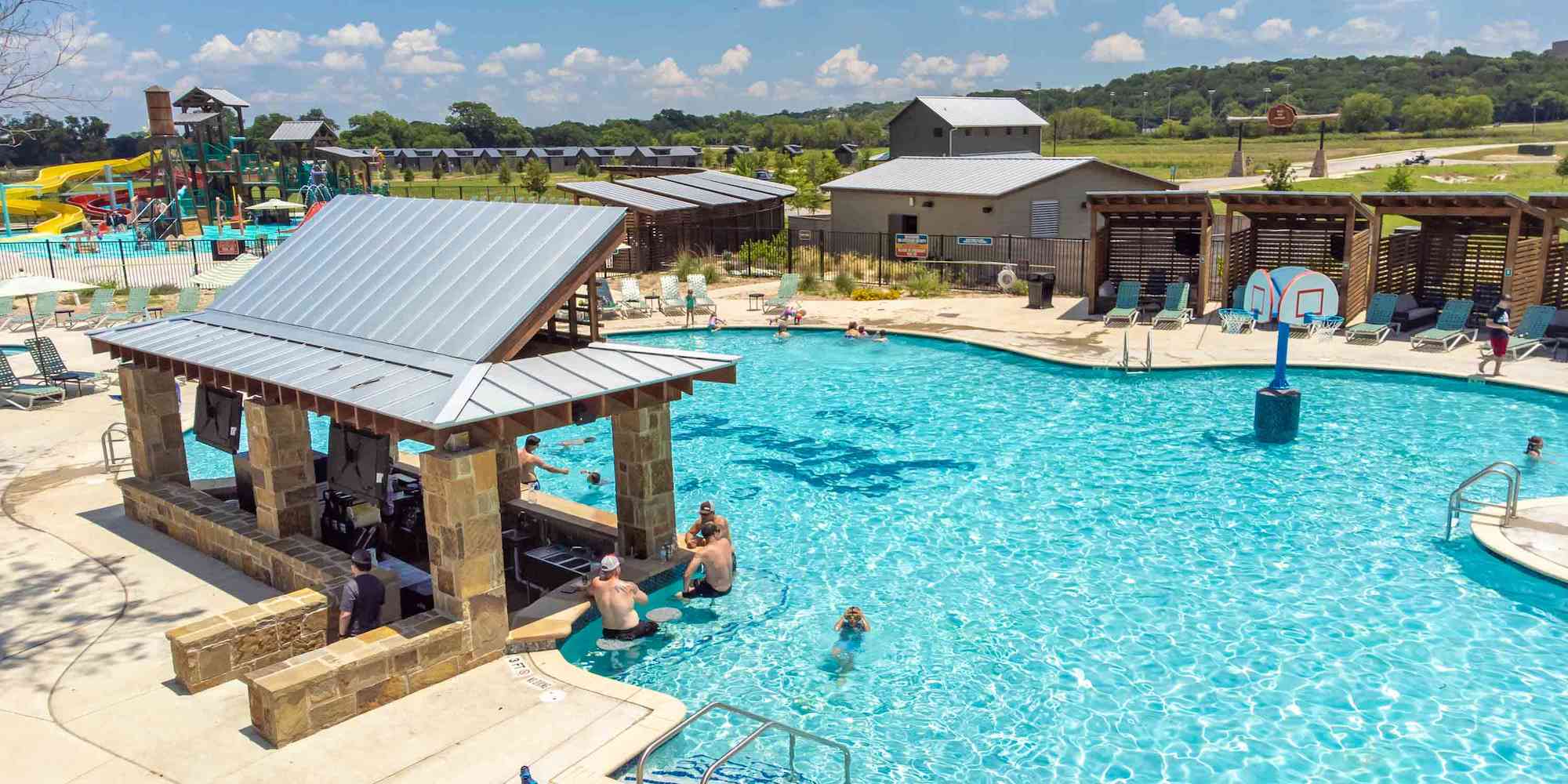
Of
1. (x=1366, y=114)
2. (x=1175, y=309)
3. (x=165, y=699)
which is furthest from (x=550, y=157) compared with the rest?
(x=165, y=699)

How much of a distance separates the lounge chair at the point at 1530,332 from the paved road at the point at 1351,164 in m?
37.2

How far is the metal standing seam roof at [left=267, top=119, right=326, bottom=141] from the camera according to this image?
58.3 m

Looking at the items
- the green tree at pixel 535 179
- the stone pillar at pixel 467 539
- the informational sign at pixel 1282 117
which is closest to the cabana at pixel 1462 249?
Answer: the stone pillar at pixel 467 539

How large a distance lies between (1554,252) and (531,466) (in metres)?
22.0

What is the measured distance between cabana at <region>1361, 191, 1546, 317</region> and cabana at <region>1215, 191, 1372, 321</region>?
490 mm

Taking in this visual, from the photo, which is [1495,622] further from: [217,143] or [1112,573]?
[217,143]

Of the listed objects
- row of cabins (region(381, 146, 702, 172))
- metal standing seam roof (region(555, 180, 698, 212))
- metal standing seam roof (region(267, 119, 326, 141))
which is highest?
row of cabins (region(381, 146, 702, 172))

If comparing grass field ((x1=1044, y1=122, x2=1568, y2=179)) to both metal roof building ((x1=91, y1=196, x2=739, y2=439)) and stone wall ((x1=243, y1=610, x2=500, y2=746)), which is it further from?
stone wall ((x1=243, y1=610, x2=500, y2=746))

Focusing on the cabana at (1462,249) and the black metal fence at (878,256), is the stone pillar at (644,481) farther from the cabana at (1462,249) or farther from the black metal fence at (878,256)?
the black metal fence at (878,256)

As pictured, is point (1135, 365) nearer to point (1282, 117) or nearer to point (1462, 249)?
point (1462, 249)

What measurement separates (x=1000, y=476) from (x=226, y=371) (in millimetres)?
10557

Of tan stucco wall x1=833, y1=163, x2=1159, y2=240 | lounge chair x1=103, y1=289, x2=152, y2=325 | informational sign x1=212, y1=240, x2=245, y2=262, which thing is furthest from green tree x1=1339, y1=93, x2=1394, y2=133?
lounge chair x1=103, y1=289, x2=152, y2=325

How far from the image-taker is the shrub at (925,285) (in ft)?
106

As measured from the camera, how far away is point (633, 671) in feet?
34.4
